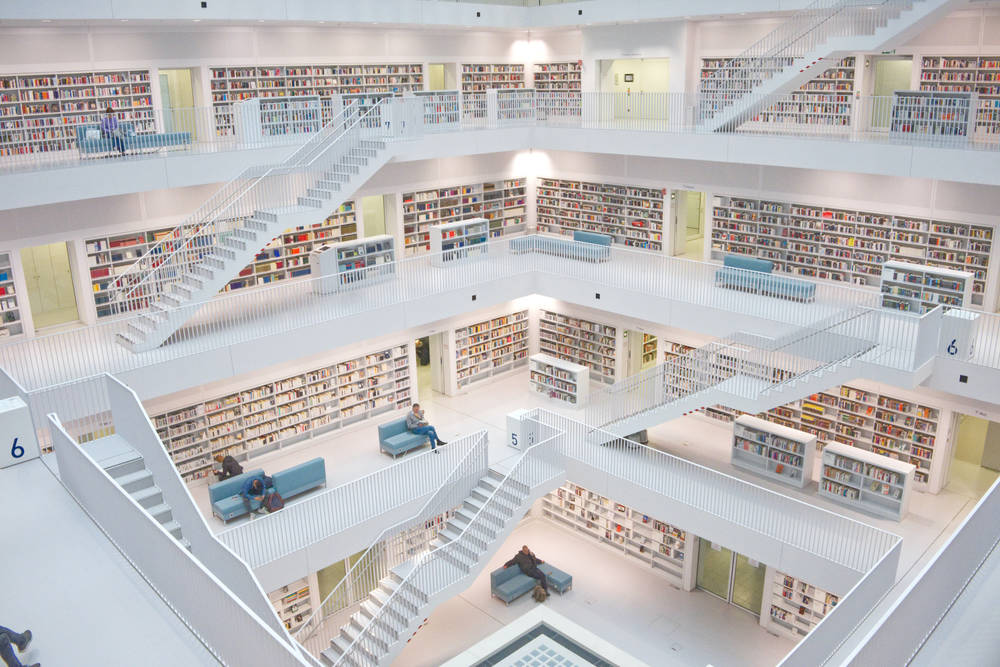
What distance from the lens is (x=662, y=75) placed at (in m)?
21.5

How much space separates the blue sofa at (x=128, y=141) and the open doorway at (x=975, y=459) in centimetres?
1441

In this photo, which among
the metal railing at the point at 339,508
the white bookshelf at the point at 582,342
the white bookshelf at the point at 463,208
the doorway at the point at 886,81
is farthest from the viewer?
the white bookshelf at the point at 463,208

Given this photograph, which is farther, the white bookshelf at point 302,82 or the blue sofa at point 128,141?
the white bookshelf at point 302,82

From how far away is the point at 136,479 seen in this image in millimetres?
9039

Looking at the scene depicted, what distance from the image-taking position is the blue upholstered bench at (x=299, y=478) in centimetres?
1354

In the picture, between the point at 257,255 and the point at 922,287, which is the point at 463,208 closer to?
the point at 257,255

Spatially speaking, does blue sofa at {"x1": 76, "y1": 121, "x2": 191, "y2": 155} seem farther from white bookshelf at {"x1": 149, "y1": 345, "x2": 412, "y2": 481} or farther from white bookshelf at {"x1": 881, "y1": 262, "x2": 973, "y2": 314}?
white bookshelf at {"x1": 881, "y1": 262, "x2": 973, "y2": 314}

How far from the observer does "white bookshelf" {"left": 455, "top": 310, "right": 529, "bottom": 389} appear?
18719 millimetres

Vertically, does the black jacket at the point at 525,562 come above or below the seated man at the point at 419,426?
below

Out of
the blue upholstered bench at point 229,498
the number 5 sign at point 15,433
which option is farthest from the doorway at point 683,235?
the number 5 sign at point 15,433

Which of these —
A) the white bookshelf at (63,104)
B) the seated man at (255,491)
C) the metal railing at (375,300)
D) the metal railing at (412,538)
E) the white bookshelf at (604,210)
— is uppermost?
the white bookshelf at (63,104)

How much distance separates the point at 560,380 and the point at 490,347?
226 centimetres

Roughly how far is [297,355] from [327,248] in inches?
111

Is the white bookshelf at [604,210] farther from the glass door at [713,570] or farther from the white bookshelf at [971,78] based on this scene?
the glass door at [713,570]
